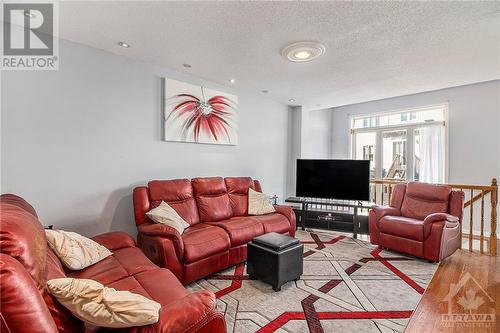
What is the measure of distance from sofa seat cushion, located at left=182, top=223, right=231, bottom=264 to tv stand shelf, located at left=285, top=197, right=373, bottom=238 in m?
2.26

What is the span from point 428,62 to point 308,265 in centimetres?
303

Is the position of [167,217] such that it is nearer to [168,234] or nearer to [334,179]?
[168,234]

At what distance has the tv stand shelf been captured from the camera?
4.17 meters

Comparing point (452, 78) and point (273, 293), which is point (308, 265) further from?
point (452, 78)

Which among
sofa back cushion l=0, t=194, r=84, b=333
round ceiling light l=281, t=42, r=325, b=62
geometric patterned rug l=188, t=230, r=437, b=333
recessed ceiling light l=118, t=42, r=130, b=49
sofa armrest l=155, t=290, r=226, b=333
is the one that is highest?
recessed ceiling light l=118, t=42, r=130, b=49

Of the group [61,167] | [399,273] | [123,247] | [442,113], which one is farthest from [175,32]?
[442,113]

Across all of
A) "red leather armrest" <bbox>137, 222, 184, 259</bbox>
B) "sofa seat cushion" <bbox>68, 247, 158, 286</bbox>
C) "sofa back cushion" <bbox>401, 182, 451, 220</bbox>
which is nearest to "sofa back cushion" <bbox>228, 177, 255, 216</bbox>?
"red leather armrest" <bbox>137, 222, 184, 259</bbox>

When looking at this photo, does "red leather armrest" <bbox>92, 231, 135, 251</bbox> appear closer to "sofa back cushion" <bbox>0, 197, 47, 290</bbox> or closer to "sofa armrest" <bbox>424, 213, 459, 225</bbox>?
"sofa back cushion" <bbox>0, 197, 47, 290</bbox>

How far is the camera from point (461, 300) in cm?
229

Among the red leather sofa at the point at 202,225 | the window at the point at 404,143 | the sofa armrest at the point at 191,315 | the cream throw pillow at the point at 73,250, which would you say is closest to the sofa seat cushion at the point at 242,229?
the red leather sofa at the point at 202,225

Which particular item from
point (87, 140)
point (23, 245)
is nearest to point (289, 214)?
point (87, 140)

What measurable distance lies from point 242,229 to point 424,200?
9.29 feet

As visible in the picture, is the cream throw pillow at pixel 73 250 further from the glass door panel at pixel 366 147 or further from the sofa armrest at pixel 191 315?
the glass door panel at pixel 366 147

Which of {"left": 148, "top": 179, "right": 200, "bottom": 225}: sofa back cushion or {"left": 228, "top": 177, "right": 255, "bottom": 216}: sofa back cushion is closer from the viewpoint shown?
{"left": 148, "top": 179, "right": 200, "bottom": 225}: sofa back cushion
